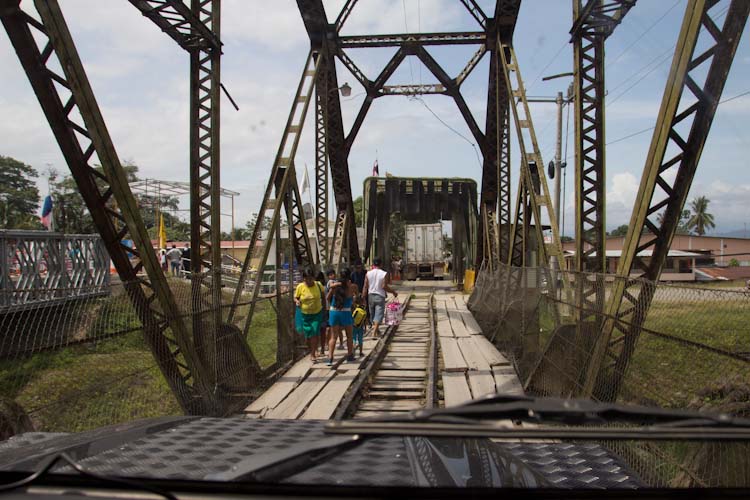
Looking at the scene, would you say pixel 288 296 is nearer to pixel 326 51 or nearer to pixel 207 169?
pixel 207 169

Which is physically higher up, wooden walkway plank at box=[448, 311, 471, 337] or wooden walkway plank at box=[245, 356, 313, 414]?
wooden walkway plank at box=[245, 356, 313, 414]

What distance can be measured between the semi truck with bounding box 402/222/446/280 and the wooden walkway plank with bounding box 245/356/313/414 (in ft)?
110

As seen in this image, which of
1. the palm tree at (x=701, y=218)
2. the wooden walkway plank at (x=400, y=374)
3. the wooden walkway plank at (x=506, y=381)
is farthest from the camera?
the palm tree at (x=701, y=218)

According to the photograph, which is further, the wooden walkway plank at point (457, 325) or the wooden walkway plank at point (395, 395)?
the wooden walkway plank at point (457, 325)

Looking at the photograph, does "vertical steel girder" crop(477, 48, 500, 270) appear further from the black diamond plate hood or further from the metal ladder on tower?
the black diamond plate hood

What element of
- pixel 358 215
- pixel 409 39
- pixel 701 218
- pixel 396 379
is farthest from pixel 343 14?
pixel 701 218

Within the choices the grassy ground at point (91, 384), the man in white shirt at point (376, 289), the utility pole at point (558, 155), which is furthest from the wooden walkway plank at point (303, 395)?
the utility pole at point (558, 155)

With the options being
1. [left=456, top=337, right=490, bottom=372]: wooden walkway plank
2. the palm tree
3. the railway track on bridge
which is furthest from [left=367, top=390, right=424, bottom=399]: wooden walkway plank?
the palm tree

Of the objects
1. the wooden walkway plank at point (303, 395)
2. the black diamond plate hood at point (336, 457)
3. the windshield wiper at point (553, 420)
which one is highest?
the windshield wiper at point (553, 420)

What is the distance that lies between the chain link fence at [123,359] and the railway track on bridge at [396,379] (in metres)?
1.34

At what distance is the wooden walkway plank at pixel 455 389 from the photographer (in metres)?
7.81

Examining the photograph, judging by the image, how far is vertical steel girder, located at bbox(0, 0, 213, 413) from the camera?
5.37 metres

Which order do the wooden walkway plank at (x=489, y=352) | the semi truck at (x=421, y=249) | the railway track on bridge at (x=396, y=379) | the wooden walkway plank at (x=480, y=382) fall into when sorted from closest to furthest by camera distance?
the railway track on bridge at (x=396, y=379) < the wooden walkway plank at (x=480, y=382) < the wooden walkway plank at (x=489, y=352) < the semi truck at (x=421, y=249)

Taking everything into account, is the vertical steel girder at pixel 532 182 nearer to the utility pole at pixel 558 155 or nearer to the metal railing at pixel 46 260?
the metal railing at pixel 46 260
